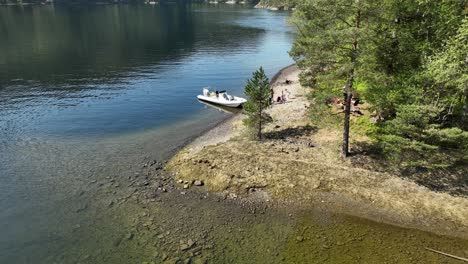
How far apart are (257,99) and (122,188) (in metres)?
14.3

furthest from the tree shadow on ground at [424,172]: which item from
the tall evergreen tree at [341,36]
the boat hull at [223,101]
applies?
the boat hull at [223,101]

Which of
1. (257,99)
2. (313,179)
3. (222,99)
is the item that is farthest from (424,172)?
(222,99)

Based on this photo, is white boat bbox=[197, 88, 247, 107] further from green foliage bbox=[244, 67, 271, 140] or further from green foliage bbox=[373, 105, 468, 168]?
green foliage bbox=[373, 105, 468, 168]

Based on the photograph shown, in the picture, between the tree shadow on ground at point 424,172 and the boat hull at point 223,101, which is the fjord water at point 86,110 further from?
the tree shadow on ground at point 424,172

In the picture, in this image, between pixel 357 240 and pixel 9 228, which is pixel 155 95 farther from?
pixel 357 240

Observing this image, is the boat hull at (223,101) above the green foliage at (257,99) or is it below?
below

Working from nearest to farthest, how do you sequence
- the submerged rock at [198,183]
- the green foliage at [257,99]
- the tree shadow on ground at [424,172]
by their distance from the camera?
the tree shadow on ground at [424,172] < the submerged rock at [198,183] < the green foliage at [257,99]

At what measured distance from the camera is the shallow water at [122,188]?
2009cm

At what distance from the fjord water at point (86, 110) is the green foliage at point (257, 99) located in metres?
7.74

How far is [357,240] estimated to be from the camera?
20.7 m

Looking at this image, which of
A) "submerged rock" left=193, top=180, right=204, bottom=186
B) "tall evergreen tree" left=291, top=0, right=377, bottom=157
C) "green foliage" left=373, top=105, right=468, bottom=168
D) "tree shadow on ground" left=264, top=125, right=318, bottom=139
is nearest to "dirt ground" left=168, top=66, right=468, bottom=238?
"tree shadow on ground" left=264, top=125, right=318, bottom=139

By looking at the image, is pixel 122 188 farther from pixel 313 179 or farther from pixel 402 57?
pixel 402 57

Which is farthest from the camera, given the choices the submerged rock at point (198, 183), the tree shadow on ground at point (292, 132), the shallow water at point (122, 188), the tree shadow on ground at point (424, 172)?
the tree shadow on ground at point (292, 132)

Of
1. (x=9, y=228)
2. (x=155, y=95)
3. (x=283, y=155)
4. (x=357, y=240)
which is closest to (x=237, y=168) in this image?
(x=283, y=155)
